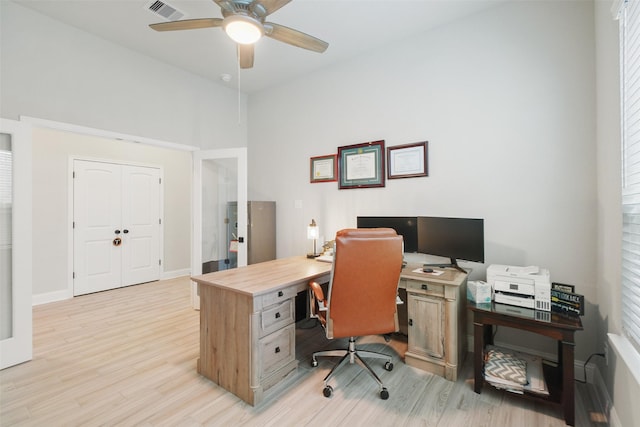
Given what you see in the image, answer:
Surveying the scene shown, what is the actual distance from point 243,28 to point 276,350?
225 cm

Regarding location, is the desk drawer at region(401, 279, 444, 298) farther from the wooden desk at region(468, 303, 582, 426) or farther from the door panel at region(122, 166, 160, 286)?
the door panel at region(122, 166, 160, 286)

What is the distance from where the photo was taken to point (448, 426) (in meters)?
1.68

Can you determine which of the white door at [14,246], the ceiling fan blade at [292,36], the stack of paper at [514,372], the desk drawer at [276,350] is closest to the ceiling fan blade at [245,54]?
the ceiling fan blade at [292,36]

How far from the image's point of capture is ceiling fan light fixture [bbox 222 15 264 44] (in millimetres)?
1782

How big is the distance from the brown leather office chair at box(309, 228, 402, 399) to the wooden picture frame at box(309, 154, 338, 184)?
1788 millimetres

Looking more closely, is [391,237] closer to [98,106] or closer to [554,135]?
[554,135]

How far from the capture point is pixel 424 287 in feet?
7.41

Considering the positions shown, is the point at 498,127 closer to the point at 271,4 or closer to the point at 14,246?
the point at 271,4

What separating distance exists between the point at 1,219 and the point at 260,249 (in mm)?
2480

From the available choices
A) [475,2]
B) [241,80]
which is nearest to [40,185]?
[241,80]

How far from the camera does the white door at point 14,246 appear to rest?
7.79 feet

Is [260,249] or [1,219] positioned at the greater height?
[1,219]

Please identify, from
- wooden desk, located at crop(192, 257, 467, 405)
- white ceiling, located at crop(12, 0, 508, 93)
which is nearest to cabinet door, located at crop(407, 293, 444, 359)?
wooden desk, located at crop(192, 257, 467, 405)

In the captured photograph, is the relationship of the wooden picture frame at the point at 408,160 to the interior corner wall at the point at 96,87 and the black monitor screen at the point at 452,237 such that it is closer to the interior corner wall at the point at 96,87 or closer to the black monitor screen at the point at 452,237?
the black monitor screen at the point at 452,237
